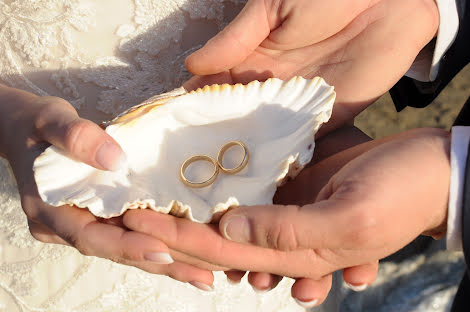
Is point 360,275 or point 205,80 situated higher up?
point 205,80

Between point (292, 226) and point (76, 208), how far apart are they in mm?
373

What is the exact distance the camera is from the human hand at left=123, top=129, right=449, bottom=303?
69cm

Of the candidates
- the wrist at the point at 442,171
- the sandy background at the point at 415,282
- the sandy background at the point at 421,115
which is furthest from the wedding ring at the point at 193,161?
the sandy background at the point at 421,115

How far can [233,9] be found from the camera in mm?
1158

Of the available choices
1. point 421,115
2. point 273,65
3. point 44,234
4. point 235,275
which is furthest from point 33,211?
point 421,115

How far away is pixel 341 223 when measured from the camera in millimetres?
681

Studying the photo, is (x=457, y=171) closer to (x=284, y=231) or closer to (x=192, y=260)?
(x=284, y=231)

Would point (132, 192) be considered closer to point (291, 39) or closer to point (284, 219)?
point (284, 219)

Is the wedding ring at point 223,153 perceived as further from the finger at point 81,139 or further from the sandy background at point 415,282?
the sandy background at point 415,282

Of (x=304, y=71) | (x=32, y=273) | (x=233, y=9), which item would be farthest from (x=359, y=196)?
(x=32, y=273)

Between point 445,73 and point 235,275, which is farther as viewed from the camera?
point 445,73

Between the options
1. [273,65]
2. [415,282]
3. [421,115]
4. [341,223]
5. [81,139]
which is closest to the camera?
[341,223]

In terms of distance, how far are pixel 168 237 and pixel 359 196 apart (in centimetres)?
30

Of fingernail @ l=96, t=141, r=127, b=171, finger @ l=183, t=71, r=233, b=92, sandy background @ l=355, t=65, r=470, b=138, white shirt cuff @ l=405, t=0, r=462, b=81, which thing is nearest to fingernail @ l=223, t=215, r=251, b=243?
fingernail @ l=96, t=141, r=127, b=171
